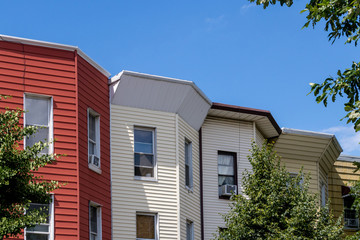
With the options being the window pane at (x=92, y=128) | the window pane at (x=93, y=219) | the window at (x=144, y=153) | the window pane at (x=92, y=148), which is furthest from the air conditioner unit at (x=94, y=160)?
the window at (x=144, y=153)

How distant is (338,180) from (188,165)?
13.8 m

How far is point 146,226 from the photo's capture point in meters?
27.3

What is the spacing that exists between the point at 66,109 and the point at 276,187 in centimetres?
784

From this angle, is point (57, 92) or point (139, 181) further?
point (139, 181)

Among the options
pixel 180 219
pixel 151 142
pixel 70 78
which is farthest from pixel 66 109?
pixel 180 219

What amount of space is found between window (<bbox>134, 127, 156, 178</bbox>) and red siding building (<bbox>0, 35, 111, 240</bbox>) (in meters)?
2.34

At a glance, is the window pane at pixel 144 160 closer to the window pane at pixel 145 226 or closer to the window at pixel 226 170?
the window pane at pixel 145 226

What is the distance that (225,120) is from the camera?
32.2 metres

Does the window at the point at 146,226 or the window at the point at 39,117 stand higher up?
the window at the point at 39,117

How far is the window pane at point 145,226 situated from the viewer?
2705cm

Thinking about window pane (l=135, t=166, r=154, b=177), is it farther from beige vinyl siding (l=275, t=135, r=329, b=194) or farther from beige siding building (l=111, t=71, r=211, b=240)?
beige vinyl siding (l=275, t=135, r=329, b=194)

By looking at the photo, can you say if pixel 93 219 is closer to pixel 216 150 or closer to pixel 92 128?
pixel 92 128

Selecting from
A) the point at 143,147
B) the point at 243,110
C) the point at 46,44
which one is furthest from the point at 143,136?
the point at 46,44

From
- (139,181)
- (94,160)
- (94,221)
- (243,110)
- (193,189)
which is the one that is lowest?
(94,221)
